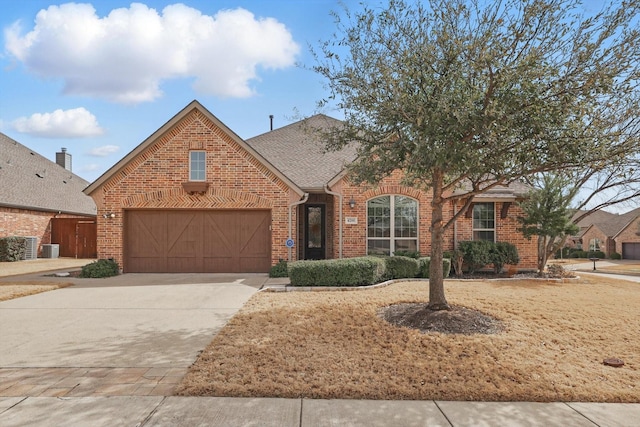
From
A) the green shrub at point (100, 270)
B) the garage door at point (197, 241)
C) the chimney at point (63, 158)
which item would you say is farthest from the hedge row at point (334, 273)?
the chimney at point (63, 158)

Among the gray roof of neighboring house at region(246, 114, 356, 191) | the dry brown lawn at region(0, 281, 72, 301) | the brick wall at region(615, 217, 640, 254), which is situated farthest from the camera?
the brick wall at region(615, 217, 640, 254)

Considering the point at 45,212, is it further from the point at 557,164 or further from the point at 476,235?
the point at 557,164

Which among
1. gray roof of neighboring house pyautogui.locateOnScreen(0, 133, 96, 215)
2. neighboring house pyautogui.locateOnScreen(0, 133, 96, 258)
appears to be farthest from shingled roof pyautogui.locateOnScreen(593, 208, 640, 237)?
gray roof of neighboring house pyautogui.locateOnScreen(0, 133, 96, 215)

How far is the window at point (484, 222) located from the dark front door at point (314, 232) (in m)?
5.58

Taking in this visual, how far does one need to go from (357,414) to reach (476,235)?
11783 millimetres

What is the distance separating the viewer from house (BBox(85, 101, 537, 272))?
42.8ft

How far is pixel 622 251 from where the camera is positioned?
41969 millimetres

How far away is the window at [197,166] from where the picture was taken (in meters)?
13.1

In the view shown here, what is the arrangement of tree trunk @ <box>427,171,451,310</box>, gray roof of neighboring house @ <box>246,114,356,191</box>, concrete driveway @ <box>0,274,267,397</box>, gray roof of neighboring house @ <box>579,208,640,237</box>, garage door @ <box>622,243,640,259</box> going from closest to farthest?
concrete driveway @ <box>0,274,267,397</box>
tree trunk @ <box>427,171,451,310</box>
gray roof of neighboring house @ <box>246,114,356,191</box>
garage door @ <box>622,243,640,259</box>
gray roof of neighboring house @ <box>579,208,640,237</box>

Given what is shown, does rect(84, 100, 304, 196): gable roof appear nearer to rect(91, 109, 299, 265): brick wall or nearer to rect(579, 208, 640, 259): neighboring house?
rect(91, 109, 299, 265): brick wall

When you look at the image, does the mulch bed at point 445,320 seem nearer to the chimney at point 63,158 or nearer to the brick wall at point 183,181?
the brick wall at point 183,181

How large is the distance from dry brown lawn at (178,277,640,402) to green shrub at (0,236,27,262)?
54.1 feet

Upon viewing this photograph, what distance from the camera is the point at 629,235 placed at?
135 ft

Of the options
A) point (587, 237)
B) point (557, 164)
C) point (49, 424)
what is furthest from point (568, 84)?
point (587, 237)
